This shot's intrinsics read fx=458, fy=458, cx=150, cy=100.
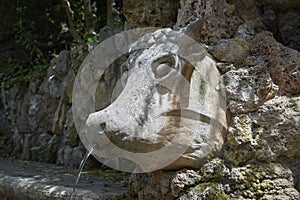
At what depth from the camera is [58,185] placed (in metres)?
3.15

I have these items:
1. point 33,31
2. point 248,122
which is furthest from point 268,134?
point 33,31

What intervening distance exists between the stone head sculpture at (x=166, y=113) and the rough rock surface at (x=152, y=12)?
0.91m

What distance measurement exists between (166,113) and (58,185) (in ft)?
4.50

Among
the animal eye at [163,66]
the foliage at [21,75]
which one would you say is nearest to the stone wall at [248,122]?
the animal eye at [163,66]

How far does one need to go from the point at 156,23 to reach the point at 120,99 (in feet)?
3.79

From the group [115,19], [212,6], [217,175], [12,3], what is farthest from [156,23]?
[12,3]

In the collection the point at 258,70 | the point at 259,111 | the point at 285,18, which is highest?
the point at 285,18

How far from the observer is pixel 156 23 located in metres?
3.17

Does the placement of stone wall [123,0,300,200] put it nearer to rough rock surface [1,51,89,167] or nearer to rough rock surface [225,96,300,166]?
rough rock surface [225,96,300,166]

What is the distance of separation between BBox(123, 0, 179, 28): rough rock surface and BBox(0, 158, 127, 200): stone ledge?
1.15m

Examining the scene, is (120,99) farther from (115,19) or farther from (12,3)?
(12,3)

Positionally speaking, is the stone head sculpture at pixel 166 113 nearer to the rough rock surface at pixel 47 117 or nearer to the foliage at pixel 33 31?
the rough rock surface at pixel 47 117

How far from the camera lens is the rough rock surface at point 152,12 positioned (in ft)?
10.4

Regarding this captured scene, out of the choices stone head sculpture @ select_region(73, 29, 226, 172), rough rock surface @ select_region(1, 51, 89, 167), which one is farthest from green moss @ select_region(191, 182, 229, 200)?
rough rock surface @ select_region(1, 51, 89, 167)
